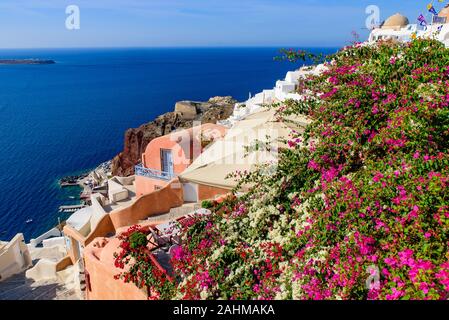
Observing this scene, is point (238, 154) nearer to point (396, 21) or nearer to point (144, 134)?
point (144, 134)

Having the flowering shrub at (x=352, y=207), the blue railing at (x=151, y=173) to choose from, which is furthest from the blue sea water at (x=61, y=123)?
the flowering shrub at (x=352, y=207)

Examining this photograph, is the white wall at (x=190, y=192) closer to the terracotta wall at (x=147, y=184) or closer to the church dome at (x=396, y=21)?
the terracotta wall at (x=147, y=184)

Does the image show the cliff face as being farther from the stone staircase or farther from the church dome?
the stone staircase

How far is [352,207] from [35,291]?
12675 millimetres

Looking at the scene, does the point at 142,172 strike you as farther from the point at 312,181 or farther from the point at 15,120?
the point at 15,120

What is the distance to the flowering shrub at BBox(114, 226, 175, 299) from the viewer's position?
6203 mm

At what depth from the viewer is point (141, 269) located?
6.54 m

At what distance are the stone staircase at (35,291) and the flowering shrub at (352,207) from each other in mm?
7679

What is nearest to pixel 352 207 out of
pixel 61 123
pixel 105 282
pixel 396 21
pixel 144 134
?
pixel 105 282

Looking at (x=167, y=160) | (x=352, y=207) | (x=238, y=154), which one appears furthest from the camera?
(x=167, y=160)

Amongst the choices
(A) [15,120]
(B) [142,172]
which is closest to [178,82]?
(A) [15,120]

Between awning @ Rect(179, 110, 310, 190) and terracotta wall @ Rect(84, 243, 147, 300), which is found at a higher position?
awning @ Rect(179, 110, 310, 190)

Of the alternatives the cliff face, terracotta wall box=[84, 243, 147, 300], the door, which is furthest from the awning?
the cliff face

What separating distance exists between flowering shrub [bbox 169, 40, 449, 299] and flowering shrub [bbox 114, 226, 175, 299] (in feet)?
1.23
